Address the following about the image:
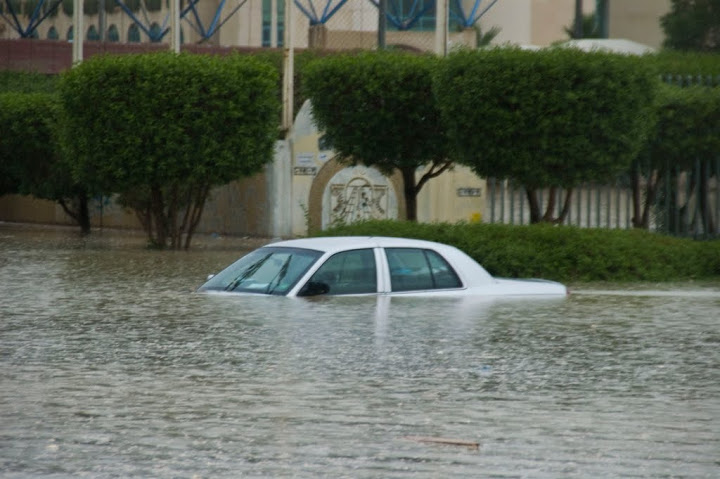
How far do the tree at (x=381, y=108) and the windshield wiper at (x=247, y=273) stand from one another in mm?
10667

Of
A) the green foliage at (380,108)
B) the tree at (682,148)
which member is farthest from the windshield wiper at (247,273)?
the tree at (682,148)

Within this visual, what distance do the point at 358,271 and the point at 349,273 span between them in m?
0.10

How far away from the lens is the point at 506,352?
13.0 metres

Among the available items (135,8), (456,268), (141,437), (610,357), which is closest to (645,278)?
(456,268)

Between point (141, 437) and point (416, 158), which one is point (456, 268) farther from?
point (416, 158)

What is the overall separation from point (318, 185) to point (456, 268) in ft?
54.9

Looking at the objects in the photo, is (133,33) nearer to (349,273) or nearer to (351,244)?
(351,244)

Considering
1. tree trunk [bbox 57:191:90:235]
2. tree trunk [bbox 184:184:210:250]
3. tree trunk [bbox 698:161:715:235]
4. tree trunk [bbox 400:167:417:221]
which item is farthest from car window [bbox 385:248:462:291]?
tree trunk [bbox 57:191:90:235]

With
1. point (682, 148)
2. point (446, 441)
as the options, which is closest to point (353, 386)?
point (446, 441)

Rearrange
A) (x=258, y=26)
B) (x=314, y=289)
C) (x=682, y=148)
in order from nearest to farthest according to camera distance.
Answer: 1. (x=314, y=289)
2. (x=682, y=148)
3. (x=258, y=26)

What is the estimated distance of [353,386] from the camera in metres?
10.7

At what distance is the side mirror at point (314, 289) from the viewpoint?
1447 centimetres

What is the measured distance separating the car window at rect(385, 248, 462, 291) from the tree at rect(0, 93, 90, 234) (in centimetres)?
1903

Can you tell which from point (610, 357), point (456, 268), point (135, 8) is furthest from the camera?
point (135, 8)
